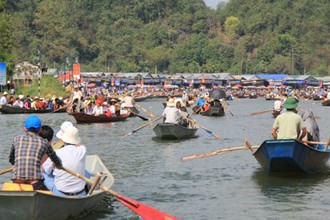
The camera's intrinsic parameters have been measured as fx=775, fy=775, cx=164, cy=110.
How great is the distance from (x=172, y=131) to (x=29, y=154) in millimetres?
Result: 16296

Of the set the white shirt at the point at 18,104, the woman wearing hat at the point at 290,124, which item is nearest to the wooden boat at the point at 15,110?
the white shirt at the point at 18,104

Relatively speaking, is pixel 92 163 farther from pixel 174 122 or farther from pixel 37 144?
pixel 174 122

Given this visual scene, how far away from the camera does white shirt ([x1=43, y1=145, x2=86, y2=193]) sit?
12445mm

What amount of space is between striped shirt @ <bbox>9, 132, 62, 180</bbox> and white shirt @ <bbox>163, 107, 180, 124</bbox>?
15664 mm

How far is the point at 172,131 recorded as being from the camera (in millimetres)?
27453

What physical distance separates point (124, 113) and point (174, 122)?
14.2 m

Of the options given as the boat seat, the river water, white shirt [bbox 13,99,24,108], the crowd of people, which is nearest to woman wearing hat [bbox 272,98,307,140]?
the river water

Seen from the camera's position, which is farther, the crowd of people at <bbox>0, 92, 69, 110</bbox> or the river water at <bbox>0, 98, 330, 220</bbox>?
the crowd of people at <bbox>0, 92, 69, 110</bbox>

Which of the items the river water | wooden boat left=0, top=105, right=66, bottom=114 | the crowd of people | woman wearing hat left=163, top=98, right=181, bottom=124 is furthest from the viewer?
the crowd of people

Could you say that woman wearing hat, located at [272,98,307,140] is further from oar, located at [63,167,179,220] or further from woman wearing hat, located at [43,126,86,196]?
woman wearing hat, located at [43,126,86,196]

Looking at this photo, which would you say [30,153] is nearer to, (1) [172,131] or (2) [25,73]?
(1) [172,131]

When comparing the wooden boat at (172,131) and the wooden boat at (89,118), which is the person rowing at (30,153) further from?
the wooden boat at (89,118)

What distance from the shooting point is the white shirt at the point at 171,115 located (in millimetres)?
27078

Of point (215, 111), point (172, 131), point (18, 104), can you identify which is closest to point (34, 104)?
point (18, 104)
